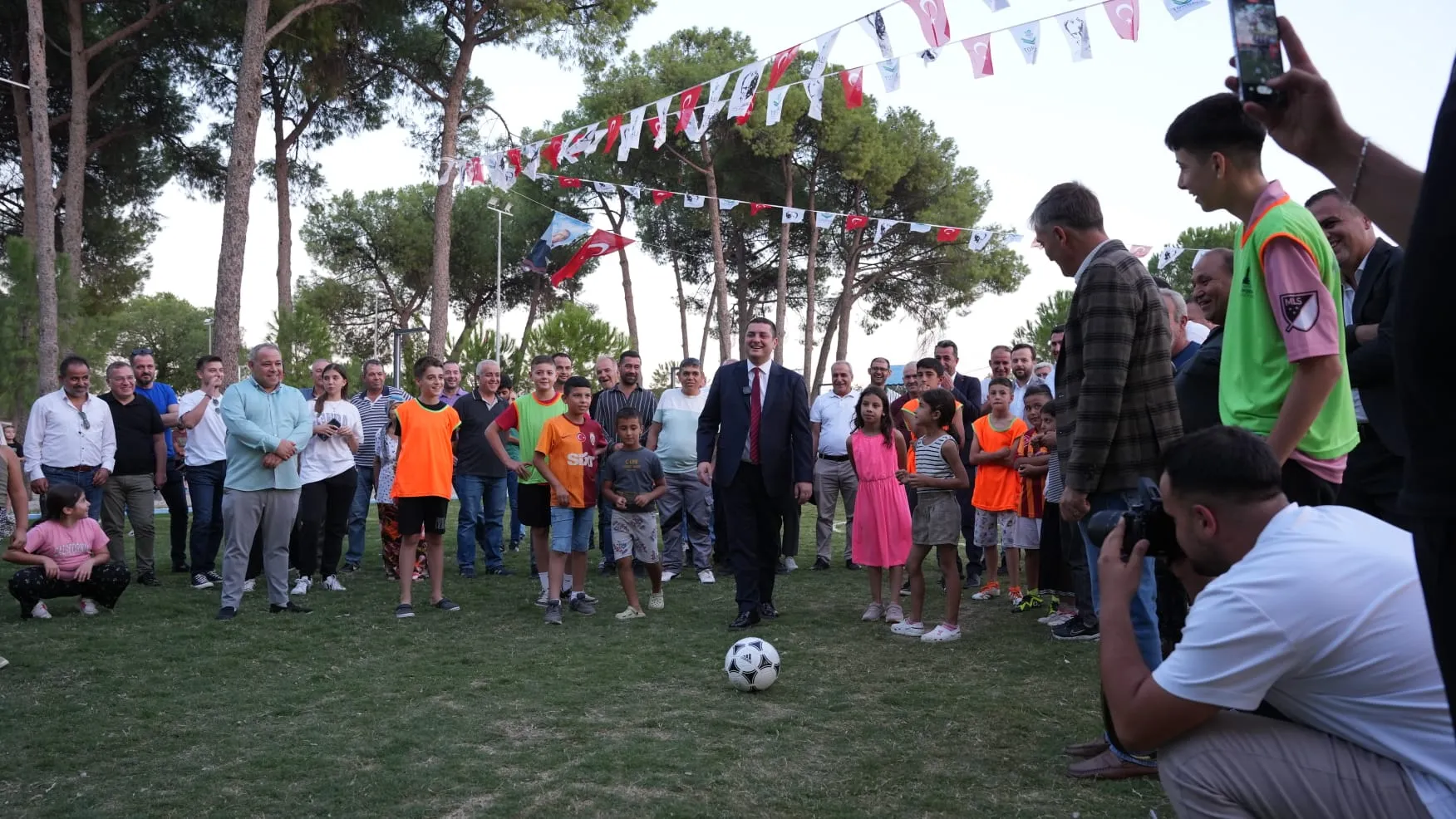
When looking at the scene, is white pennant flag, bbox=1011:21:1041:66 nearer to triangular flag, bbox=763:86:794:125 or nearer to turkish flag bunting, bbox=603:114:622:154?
triangular flag, bbox=763:86:794:125

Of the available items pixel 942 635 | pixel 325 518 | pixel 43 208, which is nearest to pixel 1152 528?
pixel 942 635

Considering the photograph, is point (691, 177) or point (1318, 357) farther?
point (691, 177)

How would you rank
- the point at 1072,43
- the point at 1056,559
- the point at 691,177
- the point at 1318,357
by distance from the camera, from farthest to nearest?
the point at 691,177 < the point at 1072,43 < the point at 1056,559 < the point at 1318,357

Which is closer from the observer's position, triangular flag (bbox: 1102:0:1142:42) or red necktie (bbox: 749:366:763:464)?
red necktie (bbox: 749:366:763:464)

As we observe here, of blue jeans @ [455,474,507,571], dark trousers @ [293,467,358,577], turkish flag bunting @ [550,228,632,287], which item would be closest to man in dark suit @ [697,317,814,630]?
blue jeans @ [455,474,507,571]

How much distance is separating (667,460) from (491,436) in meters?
1.84

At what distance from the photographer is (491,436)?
25.9ft

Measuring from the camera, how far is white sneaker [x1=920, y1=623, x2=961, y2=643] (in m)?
6.23

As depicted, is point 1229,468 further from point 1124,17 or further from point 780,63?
point 780,63

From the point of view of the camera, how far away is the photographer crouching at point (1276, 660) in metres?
2.02

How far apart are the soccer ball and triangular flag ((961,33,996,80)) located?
8162 millimetres

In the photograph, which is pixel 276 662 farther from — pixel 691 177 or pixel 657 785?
pixel 691 177

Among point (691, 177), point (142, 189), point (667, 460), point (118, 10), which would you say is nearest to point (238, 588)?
point (667, 460)

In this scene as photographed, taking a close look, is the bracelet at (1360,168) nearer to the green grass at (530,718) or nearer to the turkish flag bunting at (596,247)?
the green grass at (530,718)
